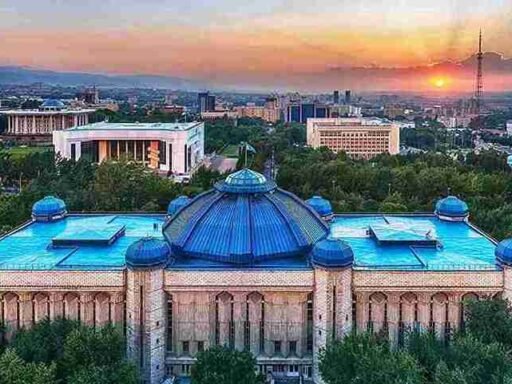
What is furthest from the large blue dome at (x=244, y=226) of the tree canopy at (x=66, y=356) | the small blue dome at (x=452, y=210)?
the small blue dome at (x=452, y=210)

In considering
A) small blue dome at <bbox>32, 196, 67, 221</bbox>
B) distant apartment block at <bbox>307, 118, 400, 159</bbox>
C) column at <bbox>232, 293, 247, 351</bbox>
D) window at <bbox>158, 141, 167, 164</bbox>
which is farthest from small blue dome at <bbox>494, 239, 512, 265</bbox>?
distant apartment block at <bbox>307, 118, 400, 159</bbox>

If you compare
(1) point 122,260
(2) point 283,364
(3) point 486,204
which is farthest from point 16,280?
(3) point 486,204

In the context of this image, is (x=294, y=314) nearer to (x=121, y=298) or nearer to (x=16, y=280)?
(x=121, y=298)

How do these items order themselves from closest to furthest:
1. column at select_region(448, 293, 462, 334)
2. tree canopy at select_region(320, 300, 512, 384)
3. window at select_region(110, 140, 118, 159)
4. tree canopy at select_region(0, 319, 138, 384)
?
tree canopy at select_region(320, 300, 512, 384) → tree canopy at select_region(0, 319, 138, 384) → column at select_region(448, 293, 462, 334) → window at select_region(110, 140, 118, 159)

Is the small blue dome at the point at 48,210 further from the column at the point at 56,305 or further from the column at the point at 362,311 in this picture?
the column at the point at 362,311

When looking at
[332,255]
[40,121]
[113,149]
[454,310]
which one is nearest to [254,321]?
[332,255]

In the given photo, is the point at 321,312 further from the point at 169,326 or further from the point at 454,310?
the point at 169,326

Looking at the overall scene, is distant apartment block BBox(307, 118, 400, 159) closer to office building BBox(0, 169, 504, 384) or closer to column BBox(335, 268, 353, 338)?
office building BBox(0, 169, 504, 384)
